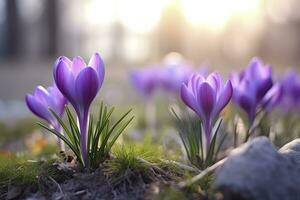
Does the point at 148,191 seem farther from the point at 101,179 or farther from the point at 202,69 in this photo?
the point at 202,69

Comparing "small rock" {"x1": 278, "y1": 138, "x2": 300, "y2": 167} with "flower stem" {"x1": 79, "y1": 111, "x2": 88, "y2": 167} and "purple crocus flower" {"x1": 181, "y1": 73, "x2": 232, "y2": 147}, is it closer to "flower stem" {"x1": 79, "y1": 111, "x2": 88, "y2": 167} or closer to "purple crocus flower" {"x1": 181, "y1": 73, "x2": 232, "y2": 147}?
"purple crocus flower" {"x1": 181, "y1": 73, "x2": 232, "y2": 147}

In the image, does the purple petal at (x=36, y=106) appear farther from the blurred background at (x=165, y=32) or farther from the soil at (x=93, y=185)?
the blurred background at (x=165, y=32)

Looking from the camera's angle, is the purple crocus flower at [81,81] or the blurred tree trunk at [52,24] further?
the blurred tree trunk at [52,24]

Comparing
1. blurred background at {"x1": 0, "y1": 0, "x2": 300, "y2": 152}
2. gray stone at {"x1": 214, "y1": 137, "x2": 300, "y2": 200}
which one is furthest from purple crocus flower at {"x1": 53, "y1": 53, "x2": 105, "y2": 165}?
blurred background at {"x1": 0, "y1": 0, "x2": 300, "y2": 152}

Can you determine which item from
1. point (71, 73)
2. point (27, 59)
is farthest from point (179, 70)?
point (27, 59)

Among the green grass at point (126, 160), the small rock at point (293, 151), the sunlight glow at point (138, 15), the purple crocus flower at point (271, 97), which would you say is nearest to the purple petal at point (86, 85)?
the green grass at point (126, 160)

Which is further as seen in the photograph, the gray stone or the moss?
the moss
